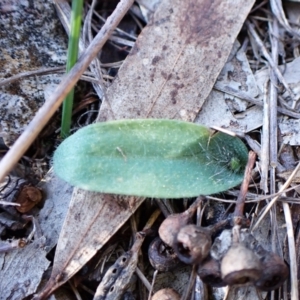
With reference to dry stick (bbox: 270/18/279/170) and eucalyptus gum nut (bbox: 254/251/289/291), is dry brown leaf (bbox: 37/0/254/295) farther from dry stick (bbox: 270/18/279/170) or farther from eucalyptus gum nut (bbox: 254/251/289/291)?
eucalyptus gum nut (bbox: 254/251/289/291)

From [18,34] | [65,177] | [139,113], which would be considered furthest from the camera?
[18,34]

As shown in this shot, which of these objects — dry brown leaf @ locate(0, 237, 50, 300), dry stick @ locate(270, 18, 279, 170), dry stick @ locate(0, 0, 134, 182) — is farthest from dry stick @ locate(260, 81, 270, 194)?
dry brown leaf @ locate(0, 237, 50, 300)

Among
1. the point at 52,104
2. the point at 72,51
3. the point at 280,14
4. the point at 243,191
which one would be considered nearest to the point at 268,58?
the point at 280,14

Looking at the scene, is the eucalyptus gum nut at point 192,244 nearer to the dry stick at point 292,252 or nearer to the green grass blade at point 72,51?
the dry stick at point 292,252

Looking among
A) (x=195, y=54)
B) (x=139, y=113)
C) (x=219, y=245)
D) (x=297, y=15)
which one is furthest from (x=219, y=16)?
(x=219, y=245)

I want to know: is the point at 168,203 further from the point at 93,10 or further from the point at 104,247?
the point at 93,10

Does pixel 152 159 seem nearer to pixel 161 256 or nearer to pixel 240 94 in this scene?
pixel 161 256
